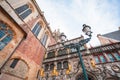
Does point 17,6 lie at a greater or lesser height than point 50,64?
greater

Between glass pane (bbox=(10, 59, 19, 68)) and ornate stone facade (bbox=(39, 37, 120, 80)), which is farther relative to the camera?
ornate stone facade (bbox=(39, 37, 120, 80))

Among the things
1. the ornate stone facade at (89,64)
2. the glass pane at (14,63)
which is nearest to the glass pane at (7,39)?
the glass pane at (14,63)

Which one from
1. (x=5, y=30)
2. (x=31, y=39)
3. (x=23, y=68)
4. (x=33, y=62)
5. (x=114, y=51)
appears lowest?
(x=23, y=68)

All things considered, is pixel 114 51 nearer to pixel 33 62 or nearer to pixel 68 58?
pixel 68 58

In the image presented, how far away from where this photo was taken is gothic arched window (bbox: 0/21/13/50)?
7.61 metres

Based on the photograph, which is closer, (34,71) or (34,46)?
(34,71)

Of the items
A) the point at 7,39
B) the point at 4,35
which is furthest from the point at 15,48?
the point at 4,35

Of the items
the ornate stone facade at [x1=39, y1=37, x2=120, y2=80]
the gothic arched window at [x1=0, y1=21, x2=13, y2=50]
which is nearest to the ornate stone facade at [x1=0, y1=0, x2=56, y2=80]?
the gothic arched window at [x1=0, y1=21, x2=13, y2=50]

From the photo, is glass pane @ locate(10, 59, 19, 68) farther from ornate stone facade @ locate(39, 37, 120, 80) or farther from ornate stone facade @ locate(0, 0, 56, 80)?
ornate stone facade @ locate(39, 37, 120, 80)

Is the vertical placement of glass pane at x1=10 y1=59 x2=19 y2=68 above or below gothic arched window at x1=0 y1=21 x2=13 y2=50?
below

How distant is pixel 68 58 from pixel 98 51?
438cm

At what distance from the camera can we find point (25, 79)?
9430 millimetres

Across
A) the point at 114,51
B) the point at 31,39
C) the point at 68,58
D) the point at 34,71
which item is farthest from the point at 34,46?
the point at 114,51

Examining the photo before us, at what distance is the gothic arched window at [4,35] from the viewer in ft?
25.0
